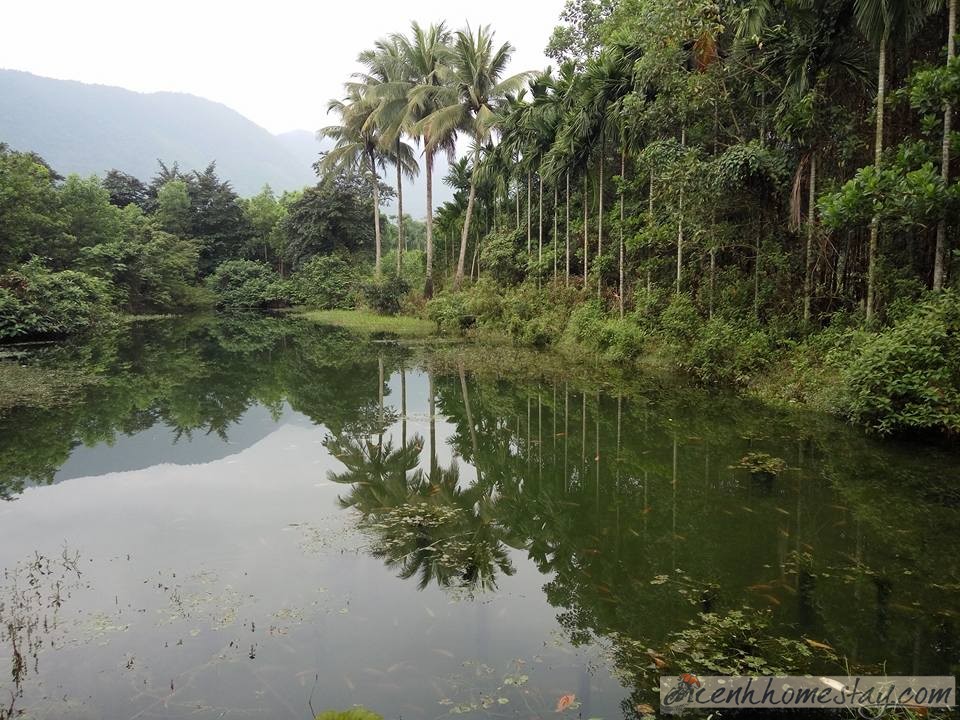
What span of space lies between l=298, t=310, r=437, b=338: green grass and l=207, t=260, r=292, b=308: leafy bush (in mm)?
13493

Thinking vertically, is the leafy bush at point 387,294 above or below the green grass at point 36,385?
above

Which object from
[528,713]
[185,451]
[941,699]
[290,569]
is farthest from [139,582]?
[941,699]

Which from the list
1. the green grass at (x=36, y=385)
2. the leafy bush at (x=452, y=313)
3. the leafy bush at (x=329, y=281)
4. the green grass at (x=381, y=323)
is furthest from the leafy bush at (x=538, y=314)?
the leafy bush at (x=329, y=281)

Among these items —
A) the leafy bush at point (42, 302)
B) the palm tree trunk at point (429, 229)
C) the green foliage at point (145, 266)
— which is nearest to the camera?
the leafy bush at point (42, 302)

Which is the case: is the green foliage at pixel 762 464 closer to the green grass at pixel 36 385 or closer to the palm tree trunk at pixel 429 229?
the green grass at pixel 36 385

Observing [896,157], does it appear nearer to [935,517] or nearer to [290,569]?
[935,517]

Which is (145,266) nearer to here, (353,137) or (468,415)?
(353,137)

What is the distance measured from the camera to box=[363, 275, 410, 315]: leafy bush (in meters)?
33.2

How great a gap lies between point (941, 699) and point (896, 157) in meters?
8.71

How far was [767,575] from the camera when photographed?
5.00m

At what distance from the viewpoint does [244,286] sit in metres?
47.3

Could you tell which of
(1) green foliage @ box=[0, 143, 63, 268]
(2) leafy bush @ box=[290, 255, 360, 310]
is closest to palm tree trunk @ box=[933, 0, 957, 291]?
(1) green foliage @ box=[0, 143, 63, 268]

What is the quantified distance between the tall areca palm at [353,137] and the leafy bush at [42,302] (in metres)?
14.4

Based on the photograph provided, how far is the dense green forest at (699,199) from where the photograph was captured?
9.42m
